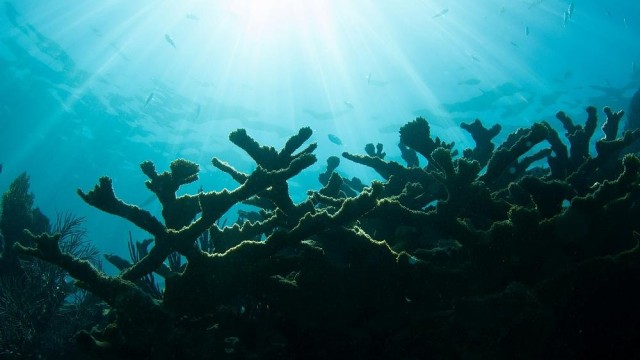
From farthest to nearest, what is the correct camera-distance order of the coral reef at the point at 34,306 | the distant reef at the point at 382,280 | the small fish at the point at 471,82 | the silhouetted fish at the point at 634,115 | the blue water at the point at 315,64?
the small fish at the point at 471,82, the blue water at the point at 315,64, the silhouetted fish at the point at 634,115, the coral reef at the point at 34,306, the distant reef at the point at 382,280

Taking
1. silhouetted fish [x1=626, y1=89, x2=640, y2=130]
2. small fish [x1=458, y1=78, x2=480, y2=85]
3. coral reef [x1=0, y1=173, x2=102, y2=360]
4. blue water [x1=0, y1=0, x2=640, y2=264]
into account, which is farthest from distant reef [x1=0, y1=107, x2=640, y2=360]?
small fish [x1=458, y1=78, x2=480, y2=85]

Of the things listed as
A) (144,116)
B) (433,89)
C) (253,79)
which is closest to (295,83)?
(253,79)

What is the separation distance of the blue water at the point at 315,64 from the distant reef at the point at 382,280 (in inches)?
791

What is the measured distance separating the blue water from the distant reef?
20.1m

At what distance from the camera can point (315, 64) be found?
3048cm

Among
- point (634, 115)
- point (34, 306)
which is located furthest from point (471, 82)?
point (34, 306)

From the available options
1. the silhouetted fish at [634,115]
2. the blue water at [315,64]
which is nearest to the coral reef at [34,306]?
the blue water at [315,64]

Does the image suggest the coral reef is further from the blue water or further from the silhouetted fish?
the silhouetted fish

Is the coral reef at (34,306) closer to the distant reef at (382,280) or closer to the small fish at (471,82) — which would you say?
the distant reef at (382,280)

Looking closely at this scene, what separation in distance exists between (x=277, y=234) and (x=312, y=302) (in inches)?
19.7

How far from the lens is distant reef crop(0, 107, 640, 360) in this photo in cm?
191

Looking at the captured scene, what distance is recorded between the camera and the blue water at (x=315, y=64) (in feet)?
79.9

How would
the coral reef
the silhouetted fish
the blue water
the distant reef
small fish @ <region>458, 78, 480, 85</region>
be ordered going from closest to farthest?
the distant reef < the coral reef < the silhouetted fish < the blue water < small fish @ <region>458, 78, 480, 85</region>

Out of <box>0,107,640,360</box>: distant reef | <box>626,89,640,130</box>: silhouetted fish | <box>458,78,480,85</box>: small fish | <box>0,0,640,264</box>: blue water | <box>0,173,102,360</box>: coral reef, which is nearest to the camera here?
<box>0,107,640,360</box>: distant reef
